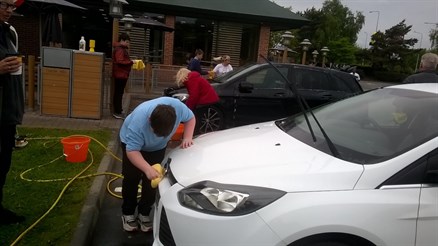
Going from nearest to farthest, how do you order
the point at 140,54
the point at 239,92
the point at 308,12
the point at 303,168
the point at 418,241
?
the point at 418,241
the point at 303,168
the point at 239,92
the point at 140,54
the point at 308,12

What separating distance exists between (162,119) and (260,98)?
16.8ft

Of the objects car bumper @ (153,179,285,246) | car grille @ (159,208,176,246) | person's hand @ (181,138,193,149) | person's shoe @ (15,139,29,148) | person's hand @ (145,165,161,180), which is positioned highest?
person's hand @ (181,138,193,149)

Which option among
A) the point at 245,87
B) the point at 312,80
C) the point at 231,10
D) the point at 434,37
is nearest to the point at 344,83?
the point at 312,80

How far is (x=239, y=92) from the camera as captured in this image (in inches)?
303

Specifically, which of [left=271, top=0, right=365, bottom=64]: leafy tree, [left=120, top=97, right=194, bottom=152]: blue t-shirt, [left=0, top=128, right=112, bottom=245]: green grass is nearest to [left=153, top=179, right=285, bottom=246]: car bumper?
[left=120, top=97, right=194, bottom=152]: blue t-shirt

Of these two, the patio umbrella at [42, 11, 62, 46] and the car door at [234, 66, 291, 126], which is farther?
the patio umbrella at [42, 11, 62, 46]

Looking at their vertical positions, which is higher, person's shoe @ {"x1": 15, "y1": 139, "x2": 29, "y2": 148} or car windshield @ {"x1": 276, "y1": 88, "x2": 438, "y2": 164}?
car windshield @ {"x1": 276, "y1": 88, "x2": 438, "y2": 164}

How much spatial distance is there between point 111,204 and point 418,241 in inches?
123

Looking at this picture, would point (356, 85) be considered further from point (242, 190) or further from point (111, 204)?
point (242, 190)

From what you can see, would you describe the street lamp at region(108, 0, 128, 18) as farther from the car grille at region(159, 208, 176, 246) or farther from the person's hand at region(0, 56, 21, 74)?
the car grille at region(159, 208, 176, 246)

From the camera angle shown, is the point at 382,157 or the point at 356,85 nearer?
the point at 382,157

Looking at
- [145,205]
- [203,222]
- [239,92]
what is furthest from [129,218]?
[239,92]

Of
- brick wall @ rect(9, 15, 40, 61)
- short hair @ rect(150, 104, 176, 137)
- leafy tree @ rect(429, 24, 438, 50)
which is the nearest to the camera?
short hair @ rect(150, 104, 176, 137)

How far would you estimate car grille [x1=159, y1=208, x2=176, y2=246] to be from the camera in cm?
249
